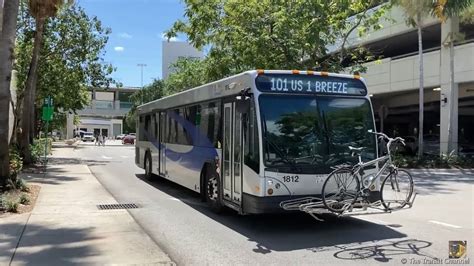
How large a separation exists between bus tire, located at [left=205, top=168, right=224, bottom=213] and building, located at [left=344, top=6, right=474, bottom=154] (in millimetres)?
16265

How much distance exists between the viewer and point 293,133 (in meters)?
9.14

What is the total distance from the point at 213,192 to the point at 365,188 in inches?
137

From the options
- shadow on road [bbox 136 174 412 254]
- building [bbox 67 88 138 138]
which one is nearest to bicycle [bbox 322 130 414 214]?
shadow on road [bbox 136 174 412 254]

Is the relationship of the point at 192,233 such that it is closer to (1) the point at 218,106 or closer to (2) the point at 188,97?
(1) the point at 218,106

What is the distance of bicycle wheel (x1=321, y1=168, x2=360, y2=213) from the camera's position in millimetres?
8914

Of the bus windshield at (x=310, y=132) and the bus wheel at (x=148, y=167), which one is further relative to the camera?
the bus wheel at (x=148, y=167)

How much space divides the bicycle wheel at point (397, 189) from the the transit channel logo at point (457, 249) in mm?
1412

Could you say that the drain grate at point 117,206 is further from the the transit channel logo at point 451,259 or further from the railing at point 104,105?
the railing at point 104,105

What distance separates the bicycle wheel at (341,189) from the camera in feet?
29.2

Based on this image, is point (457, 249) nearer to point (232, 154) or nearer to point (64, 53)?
point (232, 154)

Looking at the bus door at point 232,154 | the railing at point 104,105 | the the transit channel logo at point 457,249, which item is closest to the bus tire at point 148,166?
the bus door at point 232,154

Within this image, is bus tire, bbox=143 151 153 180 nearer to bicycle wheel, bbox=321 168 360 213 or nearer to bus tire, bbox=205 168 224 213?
bus tire, bbox=205 168 224 213

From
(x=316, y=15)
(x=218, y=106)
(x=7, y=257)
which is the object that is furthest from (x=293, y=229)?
(x=316, y=15)

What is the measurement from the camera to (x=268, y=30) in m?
21.9
